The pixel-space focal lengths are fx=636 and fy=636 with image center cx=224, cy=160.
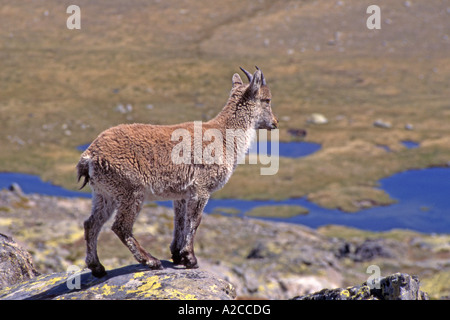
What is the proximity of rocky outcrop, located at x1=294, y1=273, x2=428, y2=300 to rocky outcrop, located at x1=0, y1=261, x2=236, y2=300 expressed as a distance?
2.31 meters

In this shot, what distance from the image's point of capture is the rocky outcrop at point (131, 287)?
12.1m

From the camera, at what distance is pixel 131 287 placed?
12633 millimetres

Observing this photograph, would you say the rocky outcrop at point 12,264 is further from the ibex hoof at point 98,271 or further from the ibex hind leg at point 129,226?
the ibex hind leg at point 129,226

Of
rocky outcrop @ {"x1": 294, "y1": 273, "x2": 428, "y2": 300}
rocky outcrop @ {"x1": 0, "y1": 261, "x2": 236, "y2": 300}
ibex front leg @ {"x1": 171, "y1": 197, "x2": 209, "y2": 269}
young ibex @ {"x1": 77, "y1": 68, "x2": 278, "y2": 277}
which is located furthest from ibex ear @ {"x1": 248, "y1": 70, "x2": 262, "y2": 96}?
rocky outcrop @ {"x1": 294, "y1": 273, "x2": 428, "y2": 300}

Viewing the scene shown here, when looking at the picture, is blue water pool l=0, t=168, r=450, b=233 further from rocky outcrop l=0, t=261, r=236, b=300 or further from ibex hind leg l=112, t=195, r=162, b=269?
rocky outcrop l=0, t=261, r=236, b=300

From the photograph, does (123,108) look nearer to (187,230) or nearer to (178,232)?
(178,232)

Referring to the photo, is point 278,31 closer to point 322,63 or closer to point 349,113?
point 322,63

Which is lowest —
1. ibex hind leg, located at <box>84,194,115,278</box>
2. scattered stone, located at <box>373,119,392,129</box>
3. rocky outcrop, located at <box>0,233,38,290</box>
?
scattered stone, located at <box>373,119,392,129</box>

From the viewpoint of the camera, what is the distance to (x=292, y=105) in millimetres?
122688

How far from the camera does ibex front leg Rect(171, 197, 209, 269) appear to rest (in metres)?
14.5

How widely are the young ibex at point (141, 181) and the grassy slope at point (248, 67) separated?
227 feet

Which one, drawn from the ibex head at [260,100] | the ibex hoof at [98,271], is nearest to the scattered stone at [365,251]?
the ibex head at [260,100]

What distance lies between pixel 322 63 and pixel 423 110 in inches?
1267
